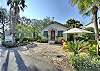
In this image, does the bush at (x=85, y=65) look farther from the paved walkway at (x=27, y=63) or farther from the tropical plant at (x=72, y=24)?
the tropical plant at (x=72, y=24)

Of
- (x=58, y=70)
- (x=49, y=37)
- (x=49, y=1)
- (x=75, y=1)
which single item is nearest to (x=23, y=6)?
(x=49, y=37)

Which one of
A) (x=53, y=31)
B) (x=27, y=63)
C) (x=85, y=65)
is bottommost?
(x=27, y=63)

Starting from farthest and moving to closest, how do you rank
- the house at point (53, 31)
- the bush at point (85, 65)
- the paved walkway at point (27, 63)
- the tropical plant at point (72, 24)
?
the tropical plant at point (72, 24) → the house at point (53, 31) → the paved walkway at point (27, 63) → the bush at point (85, 65)

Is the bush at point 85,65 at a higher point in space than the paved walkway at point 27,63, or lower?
higher

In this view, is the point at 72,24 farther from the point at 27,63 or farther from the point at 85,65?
the point at 85,65

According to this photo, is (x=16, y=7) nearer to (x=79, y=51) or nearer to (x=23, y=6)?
(x=23, y=6)

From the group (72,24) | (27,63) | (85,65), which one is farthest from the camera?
(72,24)

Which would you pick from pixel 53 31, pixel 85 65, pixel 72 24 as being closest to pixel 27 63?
pixel 85 65

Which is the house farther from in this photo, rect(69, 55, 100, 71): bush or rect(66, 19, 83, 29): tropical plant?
rect(69, 55, 100, 71): bush

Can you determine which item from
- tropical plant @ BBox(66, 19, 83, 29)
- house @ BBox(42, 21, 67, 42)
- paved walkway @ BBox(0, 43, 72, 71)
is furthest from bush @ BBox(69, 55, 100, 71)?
tropical plant @ BBox(66, 19, 83, 29)

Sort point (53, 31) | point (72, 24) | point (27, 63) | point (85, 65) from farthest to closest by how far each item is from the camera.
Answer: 1. point (72, 24)
2. point (53, 31)
3. point (27, 63)
4. point (85, 65)

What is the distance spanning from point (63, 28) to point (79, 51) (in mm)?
19699

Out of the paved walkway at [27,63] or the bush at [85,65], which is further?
the paved walkway at [27,63]

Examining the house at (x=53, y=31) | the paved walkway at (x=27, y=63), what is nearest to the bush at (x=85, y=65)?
the paved walkway at (x=27, y=63)
